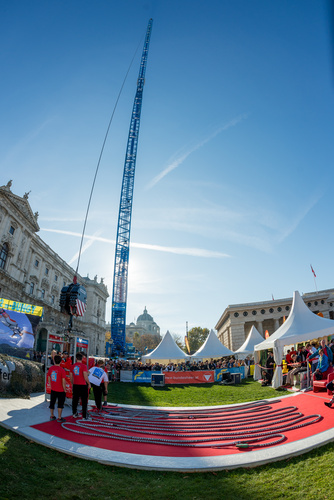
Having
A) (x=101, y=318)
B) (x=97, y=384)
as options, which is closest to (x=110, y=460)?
(x=97, y=384)

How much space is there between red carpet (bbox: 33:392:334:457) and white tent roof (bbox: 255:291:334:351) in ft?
18.8

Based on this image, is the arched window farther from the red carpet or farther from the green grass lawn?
the green grass lawn

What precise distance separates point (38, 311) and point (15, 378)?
11.4m

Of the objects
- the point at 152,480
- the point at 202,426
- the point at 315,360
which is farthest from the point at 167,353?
the point at 152,480

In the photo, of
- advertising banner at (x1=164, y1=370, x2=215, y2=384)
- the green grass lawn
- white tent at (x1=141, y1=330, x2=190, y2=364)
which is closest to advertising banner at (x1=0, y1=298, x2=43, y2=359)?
advertising banner at (x1=164, y1=370, x2=215, y2=384)

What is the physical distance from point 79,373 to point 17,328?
13.7 m

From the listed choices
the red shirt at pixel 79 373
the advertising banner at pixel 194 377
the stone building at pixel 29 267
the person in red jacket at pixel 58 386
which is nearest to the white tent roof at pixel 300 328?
the advertising banner at pixel 194 377

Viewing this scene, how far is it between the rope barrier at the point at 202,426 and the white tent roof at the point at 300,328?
6.51 meters

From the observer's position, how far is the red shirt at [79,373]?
27.3ft

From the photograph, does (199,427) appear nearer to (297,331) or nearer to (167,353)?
(297,331)

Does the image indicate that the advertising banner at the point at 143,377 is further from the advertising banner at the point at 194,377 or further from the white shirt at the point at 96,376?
the white shirt at the point at 96,376

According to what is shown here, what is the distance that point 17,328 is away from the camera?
1961 centimetres

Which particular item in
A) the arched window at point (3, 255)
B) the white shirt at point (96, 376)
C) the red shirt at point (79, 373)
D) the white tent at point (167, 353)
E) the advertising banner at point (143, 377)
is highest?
the arched window at point (3, 255)

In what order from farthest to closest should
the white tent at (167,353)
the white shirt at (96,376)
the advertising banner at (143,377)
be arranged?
1. the white tent at (167,353)
2. the advertising banner at (143,377)
3. the white shirt at (96,376)
